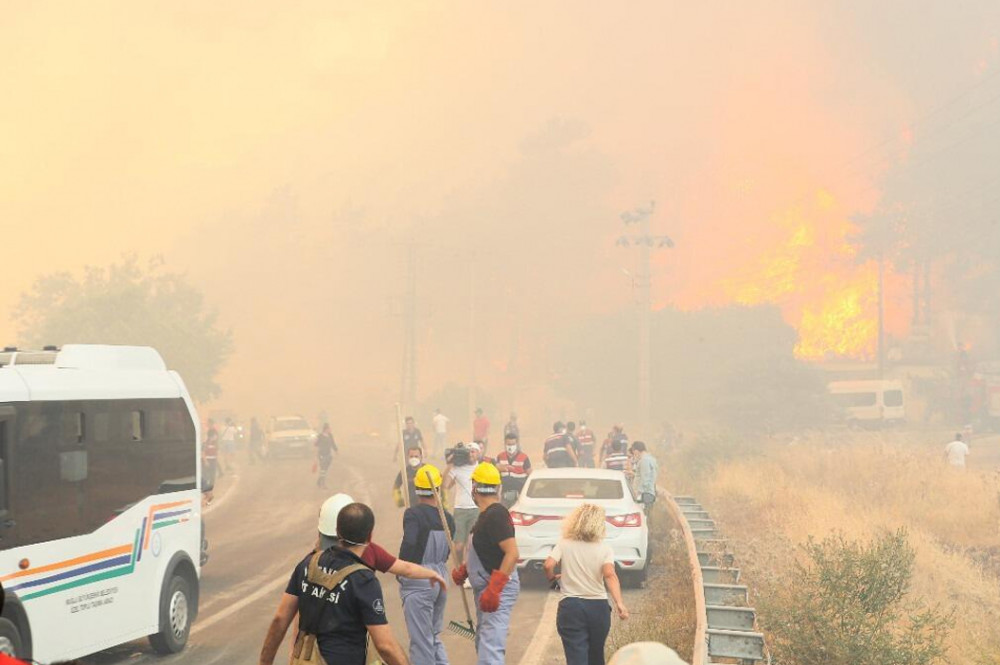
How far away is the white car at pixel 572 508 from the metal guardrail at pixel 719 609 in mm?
789

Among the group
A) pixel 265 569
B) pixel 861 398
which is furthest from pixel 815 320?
pixel 265 569

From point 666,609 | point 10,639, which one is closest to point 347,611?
point 10,639

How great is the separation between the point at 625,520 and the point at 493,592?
8.38 m

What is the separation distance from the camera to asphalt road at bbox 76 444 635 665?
1354 centimetres

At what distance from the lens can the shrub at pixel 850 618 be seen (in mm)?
12133

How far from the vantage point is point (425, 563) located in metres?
10.4

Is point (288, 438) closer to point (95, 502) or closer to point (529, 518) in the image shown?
point (529, 518)

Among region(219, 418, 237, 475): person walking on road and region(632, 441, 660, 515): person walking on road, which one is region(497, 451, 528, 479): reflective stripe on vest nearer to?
region(632, 441, 660, 515): person walking on road

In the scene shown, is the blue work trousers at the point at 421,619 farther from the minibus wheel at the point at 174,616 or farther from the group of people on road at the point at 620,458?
the group of people on road at the point at 620,458

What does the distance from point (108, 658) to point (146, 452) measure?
6.98 feet

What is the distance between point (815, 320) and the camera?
105438 millimetres

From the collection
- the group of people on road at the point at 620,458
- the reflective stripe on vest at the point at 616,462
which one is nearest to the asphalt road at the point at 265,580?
the group of people on road at the point at 620,458

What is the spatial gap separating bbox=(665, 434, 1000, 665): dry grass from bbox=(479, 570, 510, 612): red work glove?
21.9ft

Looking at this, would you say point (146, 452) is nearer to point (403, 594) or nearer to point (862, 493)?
point (403, 594)
